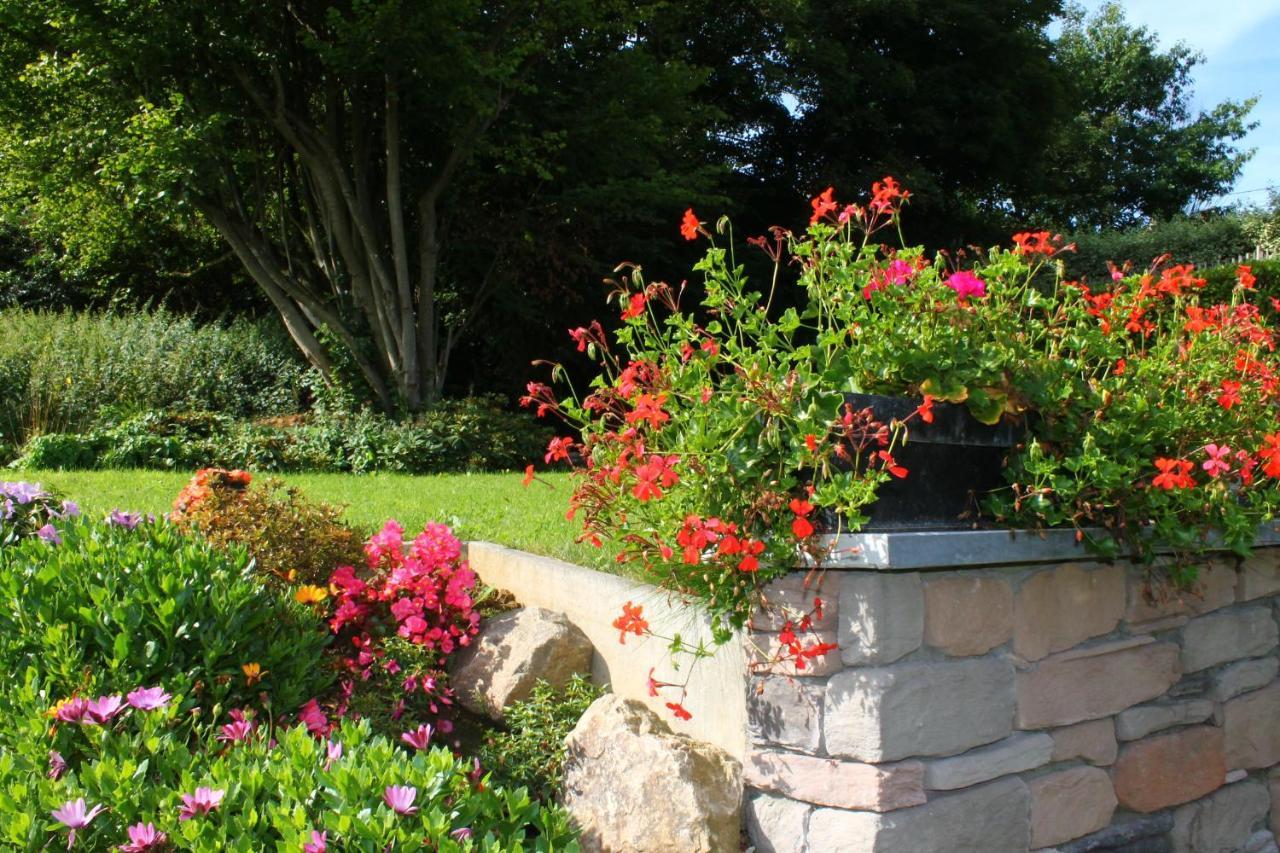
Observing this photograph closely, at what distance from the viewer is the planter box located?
250 cm

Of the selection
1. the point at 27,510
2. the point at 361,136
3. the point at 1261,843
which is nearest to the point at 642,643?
the point at 1261,843

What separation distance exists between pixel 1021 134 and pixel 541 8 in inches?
350

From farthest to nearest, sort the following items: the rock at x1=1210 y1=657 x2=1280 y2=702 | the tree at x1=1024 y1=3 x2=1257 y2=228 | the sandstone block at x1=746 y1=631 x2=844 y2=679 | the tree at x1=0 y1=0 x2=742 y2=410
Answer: the tree at x1=1024 y1=3 x2=1257 y2=228 → the tree at x1=0 y1=0 x2=742 y2=410 → the rock at x1=1210 y1=657 x2=1280 y2=702 → the sandstone block at x1=746 y1=631 x2=844 y2=679

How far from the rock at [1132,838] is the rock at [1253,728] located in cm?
37

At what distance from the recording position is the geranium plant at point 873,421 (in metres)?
2.46

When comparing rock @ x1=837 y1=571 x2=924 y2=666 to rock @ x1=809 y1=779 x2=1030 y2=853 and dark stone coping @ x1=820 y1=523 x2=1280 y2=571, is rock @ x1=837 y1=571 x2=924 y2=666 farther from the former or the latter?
rock @ x1=809 y1=779 x2=1030 y2=853

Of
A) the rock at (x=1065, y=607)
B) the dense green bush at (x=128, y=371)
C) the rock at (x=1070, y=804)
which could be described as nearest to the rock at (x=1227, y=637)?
the rock at (x=1065, y=607)

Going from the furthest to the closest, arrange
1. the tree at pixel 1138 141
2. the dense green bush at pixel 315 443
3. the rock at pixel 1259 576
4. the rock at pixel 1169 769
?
the tree at pixel 1138 141 → the dense green bush at pixel 315 443 → the rock at pixel 1259 576 → the rock at pixel 1169 769

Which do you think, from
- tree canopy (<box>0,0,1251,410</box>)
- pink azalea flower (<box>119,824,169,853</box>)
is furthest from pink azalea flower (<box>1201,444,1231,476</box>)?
tree canopy (<box>0,0,1251,410</box>)

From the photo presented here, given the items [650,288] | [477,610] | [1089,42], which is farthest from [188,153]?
[1089,42]

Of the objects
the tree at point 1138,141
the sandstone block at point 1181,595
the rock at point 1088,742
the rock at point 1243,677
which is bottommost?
the rock at point 1088,742

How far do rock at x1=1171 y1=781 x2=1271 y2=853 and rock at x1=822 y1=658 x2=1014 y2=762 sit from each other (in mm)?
885

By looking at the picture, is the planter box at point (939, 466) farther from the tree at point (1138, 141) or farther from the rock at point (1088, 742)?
the tree at point (1138, 141)

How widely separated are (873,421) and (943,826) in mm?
971
